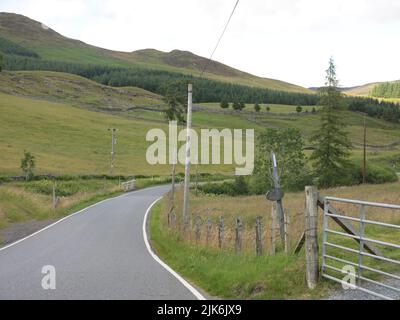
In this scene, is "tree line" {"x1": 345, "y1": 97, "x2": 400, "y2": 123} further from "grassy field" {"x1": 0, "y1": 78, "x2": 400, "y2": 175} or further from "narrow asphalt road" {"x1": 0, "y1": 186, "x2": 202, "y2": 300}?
"narrow asphalt road" {"x1": 0, "y1": 186, "x2": 202, "y2": 300}

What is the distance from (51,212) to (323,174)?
106ft

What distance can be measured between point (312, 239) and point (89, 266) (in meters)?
6.70

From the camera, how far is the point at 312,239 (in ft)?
29.2

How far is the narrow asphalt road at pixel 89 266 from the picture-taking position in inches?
376

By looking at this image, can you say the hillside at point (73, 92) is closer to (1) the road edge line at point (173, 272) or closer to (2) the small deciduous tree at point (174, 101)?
(2) the small deciduous tree at point (174, 101)

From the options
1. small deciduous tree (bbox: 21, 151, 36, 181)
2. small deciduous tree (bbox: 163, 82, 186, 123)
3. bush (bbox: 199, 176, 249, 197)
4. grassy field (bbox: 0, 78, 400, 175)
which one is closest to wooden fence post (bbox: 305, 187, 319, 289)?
small deciduous tree (bbox: 163, 82, 186, 123)

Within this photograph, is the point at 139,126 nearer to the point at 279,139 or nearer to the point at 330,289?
the point at 279,139

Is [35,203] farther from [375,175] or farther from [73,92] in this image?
[73,92]

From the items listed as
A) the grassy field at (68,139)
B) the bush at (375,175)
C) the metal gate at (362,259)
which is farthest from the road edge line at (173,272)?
the bush at (375,175)

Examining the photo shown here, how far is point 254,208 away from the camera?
29484 mm

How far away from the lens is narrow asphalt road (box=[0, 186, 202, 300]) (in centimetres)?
956

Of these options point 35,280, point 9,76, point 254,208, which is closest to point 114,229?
point 254,208

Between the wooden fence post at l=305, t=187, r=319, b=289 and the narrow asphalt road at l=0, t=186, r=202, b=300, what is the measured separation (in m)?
2.07

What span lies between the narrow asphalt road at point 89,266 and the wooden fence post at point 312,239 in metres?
2.07
